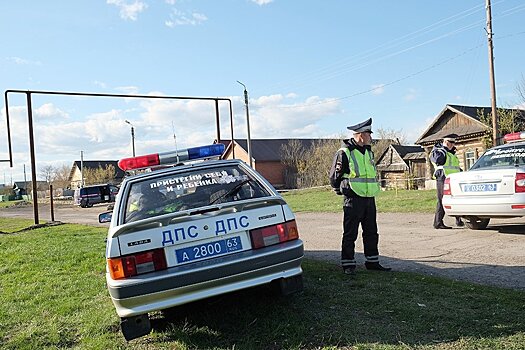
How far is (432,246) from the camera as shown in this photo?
25.4 feet

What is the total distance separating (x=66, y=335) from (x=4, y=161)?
60.7 ft

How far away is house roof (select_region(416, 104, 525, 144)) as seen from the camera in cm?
3319

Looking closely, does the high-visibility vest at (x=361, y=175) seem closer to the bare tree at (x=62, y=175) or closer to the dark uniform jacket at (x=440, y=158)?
the dark uniform jacket at (x=440, y=158)

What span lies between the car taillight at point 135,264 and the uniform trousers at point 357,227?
270cm

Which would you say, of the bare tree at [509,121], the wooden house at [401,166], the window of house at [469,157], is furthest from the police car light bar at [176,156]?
the wooden house at [401,166]

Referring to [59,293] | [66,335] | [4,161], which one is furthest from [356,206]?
[4,161]

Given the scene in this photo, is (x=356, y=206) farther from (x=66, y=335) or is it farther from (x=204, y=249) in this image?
(x=66, y=335)

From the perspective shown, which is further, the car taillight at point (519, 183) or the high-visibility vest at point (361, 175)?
the car taillight at point (519, 183)

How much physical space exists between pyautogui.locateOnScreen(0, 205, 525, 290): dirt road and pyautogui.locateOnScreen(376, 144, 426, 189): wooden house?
1135 inches

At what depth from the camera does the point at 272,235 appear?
434 cm

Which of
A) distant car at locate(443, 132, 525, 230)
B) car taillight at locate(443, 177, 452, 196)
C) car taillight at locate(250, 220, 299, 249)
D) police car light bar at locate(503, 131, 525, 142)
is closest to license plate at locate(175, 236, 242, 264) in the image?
car taillight at locate(250, 220, 299, 249)

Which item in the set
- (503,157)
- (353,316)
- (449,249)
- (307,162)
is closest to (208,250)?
(353,316)

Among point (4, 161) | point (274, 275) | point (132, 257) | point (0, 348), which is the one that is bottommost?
point (0, 348)

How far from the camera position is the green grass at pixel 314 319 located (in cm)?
383
